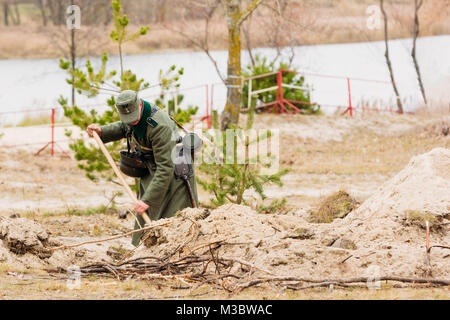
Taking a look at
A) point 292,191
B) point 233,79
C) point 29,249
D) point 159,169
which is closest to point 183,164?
point 159,169

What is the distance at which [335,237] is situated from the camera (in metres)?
6.23

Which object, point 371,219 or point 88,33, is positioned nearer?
point 371,219

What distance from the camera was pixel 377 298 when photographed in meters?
4.84

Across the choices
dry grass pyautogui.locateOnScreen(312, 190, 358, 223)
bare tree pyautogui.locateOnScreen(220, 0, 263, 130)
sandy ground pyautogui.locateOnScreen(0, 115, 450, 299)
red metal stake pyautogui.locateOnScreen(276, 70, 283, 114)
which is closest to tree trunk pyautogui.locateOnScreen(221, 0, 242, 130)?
bare tree pyautogui.locateOnScreen(220, 0, 263, 130)

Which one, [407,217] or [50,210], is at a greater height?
[407,217]

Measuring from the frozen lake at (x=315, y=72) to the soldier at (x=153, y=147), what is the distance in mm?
15719

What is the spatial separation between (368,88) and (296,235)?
993 inches

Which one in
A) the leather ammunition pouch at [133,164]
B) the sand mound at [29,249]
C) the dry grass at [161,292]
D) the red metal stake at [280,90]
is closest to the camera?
the dry grass at [161,292]

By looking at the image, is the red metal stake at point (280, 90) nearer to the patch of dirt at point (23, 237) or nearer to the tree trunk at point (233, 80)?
the tree trunk at point (233, 80)

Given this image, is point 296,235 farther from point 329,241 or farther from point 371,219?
point 371,219

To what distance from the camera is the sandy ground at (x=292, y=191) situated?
223 inches

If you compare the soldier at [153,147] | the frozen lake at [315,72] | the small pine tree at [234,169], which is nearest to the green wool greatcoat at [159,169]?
the soldier at [153,147]

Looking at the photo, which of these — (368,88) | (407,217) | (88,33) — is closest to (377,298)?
(407,217)

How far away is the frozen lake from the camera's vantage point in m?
27.9
